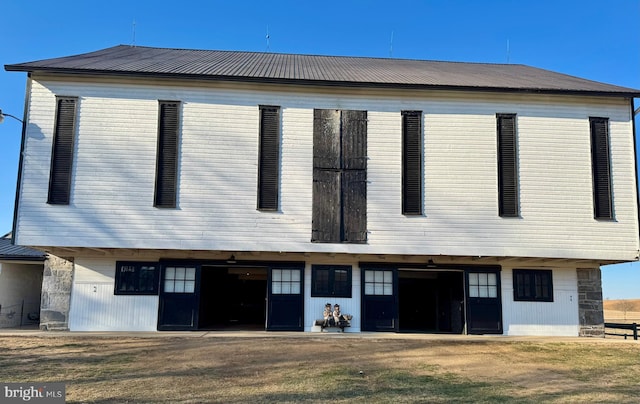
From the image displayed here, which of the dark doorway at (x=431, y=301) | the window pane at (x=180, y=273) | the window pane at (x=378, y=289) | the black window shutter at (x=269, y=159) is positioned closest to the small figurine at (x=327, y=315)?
the window pane at (x=378, y=289)

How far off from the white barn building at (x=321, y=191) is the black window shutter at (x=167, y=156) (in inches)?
1.6

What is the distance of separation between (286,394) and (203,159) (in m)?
8.63

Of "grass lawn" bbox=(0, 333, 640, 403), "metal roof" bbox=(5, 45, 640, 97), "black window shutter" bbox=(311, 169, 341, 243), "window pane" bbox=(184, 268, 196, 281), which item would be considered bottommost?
"grass lawn" bbox=(0, 333, 640, 403)

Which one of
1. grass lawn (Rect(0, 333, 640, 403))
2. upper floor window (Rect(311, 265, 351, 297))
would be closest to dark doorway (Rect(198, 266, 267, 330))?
upper floor window (Rect(311, 265, 351, 297))

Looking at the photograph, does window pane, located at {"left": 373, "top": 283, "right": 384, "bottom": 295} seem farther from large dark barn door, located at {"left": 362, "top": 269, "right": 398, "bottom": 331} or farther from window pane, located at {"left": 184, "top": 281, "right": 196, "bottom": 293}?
window pane, located at {"left": 184, "top": 281, "right": 196, "bottom": 293}

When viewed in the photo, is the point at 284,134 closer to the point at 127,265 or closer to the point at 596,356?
the point at 127,265

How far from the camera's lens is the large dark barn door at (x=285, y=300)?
16000 mm

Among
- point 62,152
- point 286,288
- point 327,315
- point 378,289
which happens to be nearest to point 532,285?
point 378,289

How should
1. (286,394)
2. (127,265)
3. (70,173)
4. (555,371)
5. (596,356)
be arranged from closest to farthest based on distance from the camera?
1. (286,394)
2. (555,371)
3. (596,356)
4. (70,173)
5. (127,265)

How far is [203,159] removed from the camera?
15438mm

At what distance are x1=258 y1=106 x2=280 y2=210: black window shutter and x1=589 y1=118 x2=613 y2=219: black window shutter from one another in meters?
9.74

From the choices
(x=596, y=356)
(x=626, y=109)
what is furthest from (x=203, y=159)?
(x=626, y=109)

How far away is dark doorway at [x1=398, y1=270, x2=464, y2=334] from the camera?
58.2 ft

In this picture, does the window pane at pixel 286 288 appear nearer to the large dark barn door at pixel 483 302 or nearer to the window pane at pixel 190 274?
the window pane at pixel 190 274
